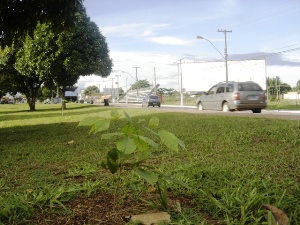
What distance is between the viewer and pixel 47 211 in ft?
6.68

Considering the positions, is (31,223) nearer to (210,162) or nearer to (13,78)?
(210,162)

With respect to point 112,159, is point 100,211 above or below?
below

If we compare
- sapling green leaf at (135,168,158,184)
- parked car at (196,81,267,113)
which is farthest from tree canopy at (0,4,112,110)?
sapling green leaf at (135,168,158,184)

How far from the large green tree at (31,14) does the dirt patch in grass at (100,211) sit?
552 centimetres

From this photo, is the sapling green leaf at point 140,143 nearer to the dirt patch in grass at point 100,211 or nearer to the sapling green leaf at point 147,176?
the sapling green leaf at point 147,176

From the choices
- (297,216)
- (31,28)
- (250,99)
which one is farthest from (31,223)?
(250,99)

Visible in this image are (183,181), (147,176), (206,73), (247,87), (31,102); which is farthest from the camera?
(206,73)

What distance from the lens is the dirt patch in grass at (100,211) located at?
1.87 m

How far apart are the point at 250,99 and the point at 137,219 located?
1701 centimetres

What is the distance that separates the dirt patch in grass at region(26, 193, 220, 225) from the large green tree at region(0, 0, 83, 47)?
5524 millimetres

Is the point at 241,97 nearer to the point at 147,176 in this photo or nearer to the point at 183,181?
the point at 183,181

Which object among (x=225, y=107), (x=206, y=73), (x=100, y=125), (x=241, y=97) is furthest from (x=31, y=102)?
(x=206, y=73)

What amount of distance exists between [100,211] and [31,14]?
19.8ft

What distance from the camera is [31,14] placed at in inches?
271
